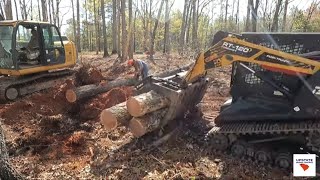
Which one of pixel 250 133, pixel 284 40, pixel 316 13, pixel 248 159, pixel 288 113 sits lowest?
pixel 248 159

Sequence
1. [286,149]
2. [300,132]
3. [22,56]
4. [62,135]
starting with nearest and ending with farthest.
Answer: [300,132]
[286,149]
[62,135]
[22,56]

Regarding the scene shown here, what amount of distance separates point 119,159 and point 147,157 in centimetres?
48

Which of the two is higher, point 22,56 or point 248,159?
point 22,56

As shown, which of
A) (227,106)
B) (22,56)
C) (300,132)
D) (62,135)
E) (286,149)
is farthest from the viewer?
(22,56)

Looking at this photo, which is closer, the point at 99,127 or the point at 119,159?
the point at 119,159

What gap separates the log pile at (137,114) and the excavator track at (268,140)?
3.62 feet

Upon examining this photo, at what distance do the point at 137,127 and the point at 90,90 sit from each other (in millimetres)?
3725

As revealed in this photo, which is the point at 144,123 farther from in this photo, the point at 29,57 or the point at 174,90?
the point at 29,57

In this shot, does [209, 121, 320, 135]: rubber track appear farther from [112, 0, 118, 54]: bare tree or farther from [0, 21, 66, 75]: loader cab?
[112, 0, 118, 54]: bare tree

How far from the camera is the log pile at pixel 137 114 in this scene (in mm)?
5798

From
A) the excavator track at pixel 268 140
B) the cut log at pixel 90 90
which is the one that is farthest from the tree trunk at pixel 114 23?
the excavator track at pixel 268 140

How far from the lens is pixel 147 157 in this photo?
555 cm

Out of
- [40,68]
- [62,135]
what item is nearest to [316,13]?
[40,68]

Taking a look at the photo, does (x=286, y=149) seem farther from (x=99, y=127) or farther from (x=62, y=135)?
(x=62, y=135)
